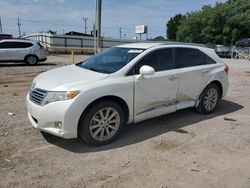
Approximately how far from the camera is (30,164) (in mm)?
3646

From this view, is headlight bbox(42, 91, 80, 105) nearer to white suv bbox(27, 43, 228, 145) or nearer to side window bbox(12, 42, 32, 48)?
white suv bbox(27, 43, 228, 145)

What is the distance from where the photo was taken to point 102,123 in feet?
13.8

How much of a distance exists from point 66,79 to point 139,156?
5.46ft

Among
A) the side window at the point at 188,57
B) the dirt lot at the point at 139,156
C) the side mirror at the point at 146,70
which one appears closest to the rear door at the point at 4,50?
the dirt lot at the point at 139,156

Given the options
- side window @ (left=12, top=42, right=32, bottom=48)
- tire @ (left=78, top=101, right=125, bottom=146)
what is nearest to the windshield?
tire @ (left=78, top=101, right=125, bottom=146)

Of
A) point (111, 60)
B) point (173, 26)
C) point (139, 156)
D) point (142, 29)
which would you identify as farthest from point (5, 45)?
point (173, 26)

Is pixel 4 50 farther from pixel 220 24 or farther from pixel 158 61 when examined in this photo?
pixel 220 24

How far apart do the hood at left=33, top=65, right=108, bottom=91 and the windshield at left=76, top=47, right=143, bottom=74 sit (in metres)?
0.23

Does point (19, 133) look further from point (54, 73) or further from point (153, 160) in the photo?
point (153, 160)

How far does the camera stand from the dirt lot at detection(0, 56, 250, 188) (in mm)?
3340

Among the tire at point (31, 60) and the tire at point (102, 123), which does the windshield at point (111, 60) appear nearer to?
the tire at point (102, 123)

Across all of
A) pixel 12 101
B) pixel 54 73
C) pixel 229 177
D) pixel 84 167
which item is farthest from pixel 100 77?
pixel 12 101

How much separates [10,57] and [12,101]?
996 centimetres

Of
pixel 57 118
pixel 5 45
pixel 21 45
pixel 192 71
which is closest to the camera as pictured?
pixel 57 118
